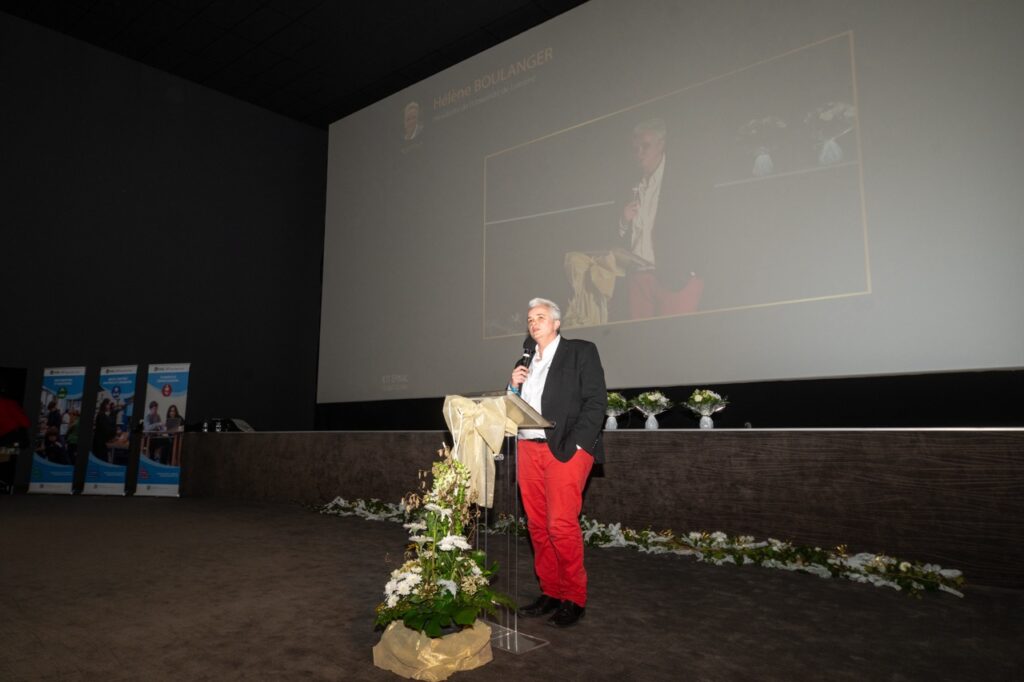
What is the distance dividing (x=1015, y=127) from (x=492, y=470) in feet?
13.4

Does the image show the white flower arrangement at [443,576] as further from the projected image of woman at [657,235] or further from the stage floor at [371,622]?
the projected image of woman at [657,235]

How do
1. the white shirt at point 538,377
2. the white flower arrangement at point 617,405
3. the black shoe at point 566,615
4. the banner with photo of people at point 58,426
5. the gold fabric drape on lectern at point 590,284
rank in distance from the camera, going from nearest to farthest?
the black shoe at point 566,615
the white shirt at point 538,377
the white flower arrangement at point 617,405
the gold fabric drape on lectern at point 590,284
the banner with photo of people at point 58,426

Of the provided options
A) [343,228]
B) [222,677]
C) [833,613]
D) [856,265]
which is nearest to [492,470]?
[222,677]

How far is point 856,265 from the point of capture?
4.50 m

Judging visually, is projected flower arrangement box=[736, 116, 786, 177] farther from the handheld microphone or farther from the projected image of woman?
the handheld microphone

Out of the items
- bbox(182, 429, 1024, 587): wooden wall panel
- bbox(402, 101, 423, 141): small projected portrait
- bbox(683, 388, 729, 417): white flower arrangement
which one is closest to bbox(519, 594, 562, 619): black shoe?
bbox(182, 429, 1024, 587): wooden wall panel

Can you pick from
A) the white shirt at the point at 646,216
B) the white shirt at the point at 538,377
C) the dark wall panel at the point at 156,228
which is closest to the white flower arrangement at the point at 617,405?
the white shirt at the point at 646,216

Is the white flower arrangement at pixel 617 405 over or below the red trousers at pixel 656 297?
below

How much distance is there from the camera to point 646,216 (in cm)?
559

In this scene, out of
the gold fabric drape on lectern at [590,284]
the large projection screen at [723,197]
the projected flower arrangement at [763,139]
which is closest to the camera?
the large projection screen at [723,197]

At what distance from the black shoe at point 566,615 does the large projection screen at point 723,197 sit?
292cm

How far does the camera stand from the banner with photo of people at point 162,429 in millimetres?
7785

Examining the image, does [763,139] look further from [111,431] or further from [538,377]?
[111,431]

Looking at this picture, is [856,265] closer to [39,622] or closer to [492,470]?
[492,470]
